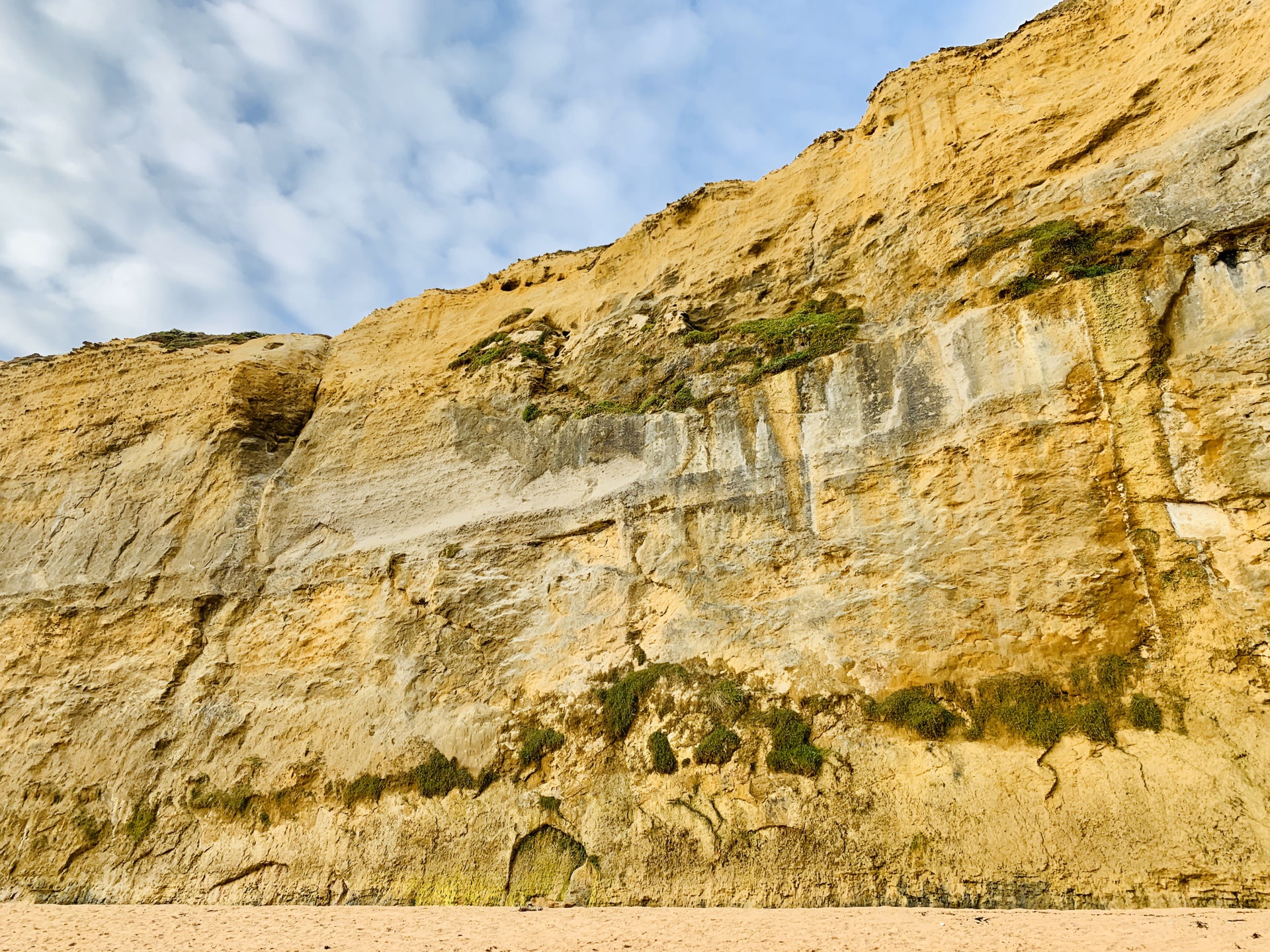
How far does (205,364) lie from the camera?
58.5 feet

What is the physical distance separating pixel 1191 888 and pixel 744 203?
12.8 m

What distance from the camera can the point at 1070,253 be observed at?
31.9ft

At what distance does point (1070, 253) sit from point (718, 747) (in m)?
7.86

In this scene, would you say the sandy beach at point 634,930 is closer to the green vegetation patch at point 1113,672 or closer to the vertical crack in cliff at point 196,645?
the green vegetation patch at point 1113,672

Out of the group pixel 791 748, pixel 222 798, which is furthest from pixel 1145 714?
pixel 222 798

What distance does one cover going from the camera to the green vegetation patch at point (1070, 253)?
9312 millimetres

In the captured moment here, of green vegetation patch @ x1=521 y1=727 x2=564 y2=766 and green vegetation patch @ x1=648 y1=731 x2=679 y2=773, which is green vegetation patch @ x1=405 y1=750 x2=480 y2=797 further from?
green vegetation patch @ x1=648 y1=731 x2=679 y2=773

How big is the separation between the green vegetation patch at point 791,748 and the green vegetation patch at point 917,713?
0.84 meters

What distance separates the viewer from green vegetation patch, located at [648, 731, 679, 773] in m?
9.44

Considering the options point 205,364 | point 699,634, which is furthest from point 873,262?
point 205,364

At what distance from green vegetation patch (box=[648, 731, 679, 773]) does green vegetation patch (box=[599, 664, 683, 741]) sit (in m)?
0.43

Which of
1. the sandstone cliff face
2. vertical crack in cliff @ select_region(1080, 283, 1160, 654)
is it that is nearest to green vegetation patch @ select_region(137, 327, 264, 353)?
the sandstone cliff face

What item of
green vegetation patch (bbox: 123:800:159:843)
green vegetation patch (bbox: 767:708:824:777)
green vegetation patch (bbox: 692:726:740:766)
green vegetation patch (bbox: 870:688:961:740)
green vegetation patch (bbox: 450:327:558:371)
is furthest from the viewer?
green vegetation patch (bbox: 450:327:558:371)

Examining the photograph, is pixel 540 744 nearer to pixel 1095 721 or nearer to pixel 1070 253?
pixel 1095 721
